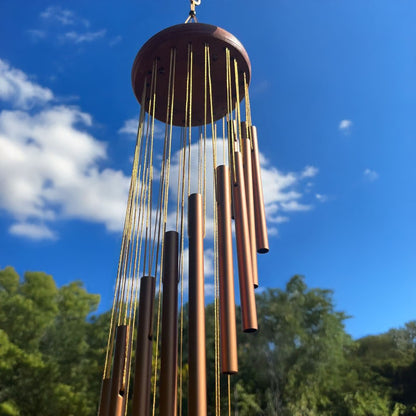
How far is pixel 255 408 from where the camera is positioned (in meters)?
17.9

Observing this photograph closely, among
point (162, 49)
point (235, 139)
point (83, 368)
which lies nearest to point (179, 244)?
point (235, 139)

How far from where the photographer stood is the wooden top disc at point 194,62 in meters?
3.70

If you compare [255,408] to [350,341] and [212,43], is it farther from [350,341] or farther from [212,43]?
[212,43]

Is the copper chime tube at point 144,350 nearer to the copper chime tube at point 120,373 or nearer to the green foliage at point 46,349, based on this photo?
the copper chime tube at point 120,373

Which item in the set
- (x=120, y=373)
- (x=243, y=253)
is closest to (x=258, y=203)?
(x=243, y=253)

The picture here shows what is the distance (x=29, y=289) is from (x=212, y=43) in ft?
55.9

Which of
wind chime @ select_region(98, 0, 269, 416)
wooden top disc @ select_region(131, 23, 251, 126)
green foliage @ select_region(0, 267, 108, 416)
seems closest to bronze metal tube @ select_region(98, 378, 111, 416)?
wind chime @ select_region(98, 0, 269, 416)

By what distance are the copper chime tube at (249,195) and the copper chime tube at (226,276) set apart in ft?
0.90

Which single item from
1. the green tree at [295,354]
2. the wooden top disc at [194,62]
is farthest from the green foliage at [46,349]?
the wooden top disc at [194,62]

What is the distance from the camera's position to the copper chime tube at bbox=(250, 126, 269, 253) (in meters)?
3.22

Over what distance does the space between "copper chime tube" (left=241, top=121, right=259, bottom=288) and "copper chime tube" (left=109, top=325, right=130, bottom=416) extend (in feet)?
3.61

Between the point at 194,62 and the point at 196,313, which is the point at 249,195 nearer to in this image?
the point at 196,313

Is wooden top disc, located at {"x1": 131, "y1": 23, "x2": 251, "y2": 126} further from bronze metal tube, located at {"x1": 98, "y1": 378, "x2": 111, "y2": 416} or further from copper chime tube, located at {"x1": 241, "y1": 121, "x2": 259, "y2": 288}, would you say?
bronze metal tube, located at {"x1": 98, "y1": 378, "x2": 111, "y2": 416}

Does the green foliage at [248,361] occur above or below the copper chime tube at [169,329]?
above
